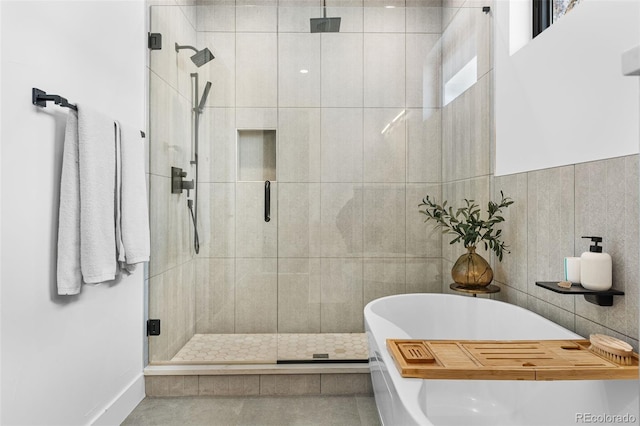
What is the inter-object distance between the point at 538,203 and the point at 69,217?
6.23 ft

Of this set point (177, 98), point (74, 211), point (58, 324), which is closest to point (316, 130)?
point (177, 98)

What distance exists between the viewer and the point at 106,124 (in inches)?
64.6

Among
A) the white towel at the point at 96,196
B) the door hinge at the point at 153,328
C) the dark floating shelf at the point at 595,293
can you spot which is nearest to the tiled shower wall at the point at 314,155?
the door hinge at the point at 153,328

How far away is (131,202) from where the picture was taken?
1803 millimetres

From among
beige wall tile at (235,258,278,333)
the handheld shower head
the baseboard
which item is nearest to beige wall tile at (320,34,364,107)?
the handheld shower head

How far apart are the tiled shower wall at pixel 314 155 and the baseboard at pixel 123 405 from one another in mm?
422

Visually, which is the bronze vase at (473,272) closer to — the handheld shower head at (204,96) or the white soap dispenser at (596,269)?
the white soap dispenser at (596,269)

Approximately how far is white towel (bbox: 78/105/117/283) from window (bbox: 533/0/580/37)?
207cm

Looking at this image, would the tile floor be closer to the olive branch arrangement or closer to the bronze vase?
the bronze vase

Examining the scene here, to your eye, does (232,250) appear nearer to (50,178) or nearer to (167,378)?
(167,378)

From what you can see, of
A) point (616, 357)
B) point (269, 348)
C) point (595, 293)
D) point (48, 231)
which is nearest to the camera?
point (616, 357)

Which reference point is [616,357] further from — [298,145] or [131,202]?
[131,202]

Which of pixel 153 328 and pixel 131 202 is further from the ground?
pixel 131 202

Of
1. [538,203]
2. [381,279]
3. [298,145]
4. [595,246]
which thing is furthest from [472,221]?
[298,145]
